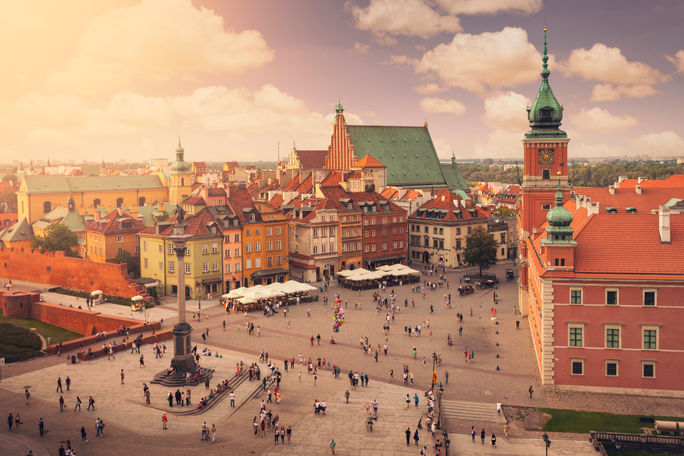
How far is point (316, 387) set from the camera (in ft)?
151

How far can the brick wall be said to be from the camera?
7600 cm

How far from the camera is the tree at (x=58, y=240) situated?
89938 millimetres

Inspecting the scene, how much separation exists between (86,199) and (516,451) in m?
120

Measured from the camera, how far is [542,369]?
4534cm

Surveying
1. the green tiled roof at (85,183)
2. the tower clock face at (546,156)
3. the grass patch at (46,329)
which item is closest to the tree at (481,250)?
the tower clock face at (546,156)

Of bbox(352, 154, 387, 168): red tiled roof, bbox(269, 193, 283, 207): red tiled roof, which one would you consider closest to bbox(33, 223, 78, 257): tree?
bbox(269, 193, 283, 207): red tiled roof

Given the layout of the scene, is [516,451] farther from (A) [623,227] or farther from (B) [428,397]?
(A) [623,227]

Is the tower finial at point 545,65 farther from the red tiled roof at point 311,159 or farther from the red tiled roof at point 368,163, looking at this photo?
the red tiled roof at point 311,159

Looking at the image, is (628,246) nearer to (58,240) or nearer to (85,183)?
(58,240)

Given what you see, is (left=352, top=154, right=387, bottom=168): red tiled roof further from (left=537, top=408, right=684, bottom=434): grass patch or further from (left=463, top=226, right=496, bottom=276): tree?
(left=537, top=408, right=684, bottom=434): grass patch

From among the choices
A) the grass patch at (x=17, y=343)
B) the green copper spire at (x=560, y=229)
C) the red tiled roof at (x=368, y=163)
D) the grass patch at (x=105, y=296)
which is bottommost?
the grass patch at (x=17, y=343)

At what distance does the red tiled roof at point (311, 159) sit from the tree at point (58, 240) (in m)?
57.9

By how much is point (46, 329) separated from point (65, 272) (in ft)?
61.5

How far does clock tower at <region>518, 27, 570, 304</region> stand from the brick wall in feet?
151
